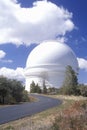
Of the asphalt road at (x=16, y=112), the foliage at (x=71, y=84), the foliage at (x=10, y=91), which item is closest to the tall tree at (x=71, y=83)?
the foliage at (x=71, y=84)

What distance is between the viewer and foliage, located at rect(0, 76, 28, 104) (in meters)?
50.6

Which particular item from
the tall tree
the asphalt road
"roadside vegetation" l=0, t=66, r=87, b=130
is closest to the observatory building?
"roadside vegetation" l=0, t=66, r=87, b=130

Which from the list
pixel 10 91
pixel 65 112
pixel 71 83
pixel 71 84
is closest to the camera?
pixel 65 112

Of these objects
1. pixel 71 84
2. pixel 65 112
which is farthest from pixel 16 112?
pixel 71 84

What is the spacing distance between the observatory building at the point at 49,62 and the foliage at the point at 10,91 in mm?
49423

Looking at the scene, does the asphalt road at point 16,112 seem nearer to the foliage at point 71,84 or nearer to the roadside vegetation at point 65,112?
the roadside vegetation at point 65,112

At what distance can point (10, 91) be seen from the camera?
5394 cm

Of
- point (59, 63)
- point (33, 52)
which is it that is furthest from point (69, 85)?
point (33, 52)

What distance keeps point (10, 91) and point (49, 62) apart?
55715 mm

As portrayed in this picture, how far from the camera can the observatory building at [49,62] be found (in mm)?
108688

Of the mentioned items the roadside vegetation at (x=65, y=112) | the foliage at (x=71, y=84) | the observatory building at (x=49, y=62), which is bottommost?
the roadside vegetation at (x=65, y=112)

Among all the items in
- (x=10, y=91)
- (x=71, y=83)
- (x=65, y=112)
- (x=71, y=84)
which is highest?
(x=71, y=83)

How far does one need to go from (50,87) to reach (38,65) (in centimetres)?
864

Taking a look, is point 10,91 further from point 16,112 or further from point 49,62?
point 49,62
